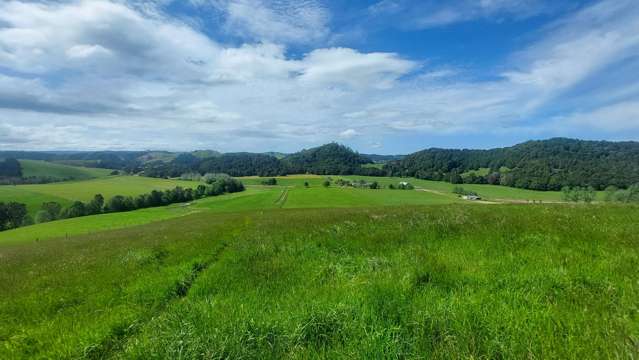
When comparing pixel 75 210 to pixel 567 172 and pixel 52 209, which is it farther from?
pixel 567 172

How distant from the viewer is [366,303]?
4.66m

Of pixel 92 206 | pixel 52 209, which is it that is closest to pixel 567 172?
pixel 92 206

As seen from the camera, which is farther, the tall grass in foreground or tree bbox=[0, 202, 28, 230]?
tree bbox=[0, 202, 28, 230]

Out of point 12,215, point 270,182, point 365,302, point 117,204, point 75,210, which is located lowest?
point 12,215

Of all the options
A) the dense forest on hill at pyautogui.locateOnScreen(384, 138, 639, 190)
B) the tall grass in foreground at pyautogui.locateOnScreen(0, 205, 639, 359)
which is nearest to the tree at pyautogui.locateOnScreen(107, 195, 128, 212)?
the tall grass in foreground at pyautogui.locateOnScreen(0, 205, 639, 359)

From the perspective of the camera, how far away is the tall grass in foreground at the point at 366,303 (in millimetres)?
3707

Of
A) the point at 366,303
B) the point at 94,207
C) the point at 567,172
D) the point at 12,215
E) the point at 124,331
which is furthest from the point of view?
the point at 567,172

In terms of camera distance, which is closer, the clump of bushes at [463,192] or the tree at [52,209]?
the tree at [52,209]

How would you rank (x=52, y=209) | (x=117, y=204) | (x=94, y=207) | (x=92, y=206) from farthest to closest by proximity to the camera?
→ (x=117, y=204)
(x=94, y=207)
(x=92, y=206)
(x=52, y=209)

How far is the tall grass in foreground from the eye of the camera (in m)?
3.71

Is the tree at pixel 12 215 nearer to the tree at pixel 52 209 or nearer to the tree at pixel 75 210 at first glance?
the tree at pixel 52 209

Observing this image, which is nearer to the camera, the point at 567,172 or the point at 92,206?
the point at 92,206

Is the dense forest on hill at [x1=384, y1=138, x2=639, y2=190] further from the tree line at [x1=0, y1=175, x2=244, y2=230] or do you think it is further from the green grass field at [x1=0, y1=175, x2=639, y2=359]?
the green grass field at [x1=0, y1=175, x2=639, y2=359]

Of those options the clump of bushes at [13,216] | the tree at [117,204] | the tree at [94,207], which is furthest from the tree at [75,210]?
the clump of bushes at [13,216]
